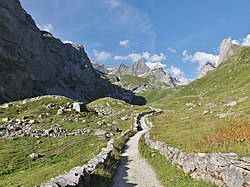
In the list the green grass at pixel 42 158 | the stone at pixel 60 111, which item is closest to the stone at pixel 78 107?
the stone at pixel 60 111

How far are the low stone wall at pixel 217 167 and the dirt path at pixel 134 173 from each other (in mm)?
3086

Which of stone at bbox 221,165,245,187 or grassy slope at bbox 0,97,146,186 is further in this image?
grassy slope at bbox 0,97,146,186

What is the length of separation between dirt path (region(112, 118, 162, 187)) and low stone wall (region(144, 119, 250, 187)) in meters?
3.09

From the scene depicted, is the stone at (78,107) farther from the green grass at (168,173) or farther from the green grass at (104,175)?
the green grass at (104,175)

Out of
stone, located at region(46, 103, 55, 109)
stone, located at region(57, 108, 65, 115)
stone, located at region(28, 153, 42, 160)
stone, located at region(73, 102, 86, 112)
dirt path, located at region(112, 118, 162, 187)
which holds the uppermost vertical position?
stone, located at region(46, 103, 55, 109)

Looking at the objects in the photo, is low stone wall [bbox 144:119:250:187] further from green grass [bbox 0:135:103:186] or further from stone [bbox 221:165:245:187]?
green grass [bbox 0:135:103:186]

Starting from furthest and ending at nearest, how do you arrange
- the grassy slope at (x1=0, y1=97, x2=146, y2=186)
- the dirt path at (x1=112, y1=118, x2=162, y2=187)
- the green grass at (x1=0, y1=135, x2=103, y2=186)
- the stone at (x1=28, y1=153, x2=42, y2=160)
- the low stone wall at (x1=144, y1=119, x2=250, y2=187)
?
the stone at (x1=28, y1=153, x2=42, y2=160)
the grassy slope at (x1=0, y1=97, x2=146, y2=186)
the green grass at (x1=0, y1=135, x2=103, y2=186)
the dirt path at (x1=112, y1=118, x2=162, y2=187)
the low stone wall at (x1=144, y1=119, x2=250, y2=187)

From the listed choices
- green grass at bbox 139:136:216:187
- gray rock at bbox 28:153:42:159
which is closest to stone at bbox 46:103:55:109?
gray rock at bbox 28:153:42:159

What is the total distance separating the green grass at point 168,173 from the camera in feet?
65.1

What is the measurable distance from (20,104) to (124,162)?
71390mm

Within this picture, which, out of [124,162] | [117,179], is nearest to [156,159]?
[124,162]

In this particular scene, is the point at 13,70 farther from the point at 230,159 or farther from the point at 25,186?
the point at 230,159

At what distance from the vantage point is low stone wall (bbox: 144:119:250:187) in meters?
15.2

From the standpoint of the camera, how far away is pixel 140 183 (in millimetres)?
22953
